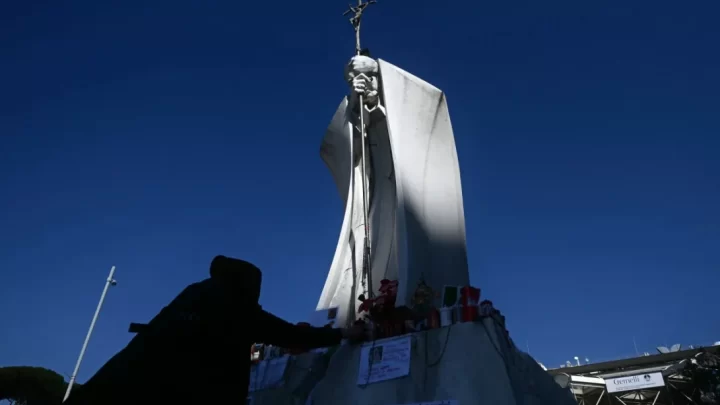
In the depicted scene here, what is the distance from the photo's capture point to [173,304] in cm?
171

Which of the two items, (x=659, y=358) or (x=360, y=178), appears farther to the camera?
(x=659, y=358)

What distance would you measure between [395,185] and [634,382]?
14347mm

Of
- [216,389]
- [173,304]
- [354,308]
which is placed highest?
[354,308]

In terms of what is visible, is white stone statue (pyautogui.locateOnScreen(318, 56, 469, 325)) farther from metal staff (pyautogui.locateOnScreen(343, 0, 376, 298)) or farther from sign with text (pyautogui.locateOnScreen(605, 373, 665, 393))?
sign with text (pyautogui.locateOnScreen(605, 373, 665, 393))

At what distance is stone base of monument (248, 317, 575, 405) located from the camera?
11.3 ft

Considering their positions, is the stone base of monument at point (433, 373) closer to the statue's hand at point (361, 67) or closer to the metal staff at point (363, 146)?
the metal staff at point (363, 146)

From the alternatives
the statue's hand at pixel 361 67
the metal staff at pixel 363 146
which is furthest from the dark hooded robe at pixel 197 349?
the statue's hand at pixel 361 67

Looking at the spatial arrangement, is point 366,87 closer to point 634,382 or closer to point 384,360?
point 384,360

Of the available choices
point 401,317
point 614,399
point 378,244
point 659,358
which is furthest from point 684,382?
point 401,317

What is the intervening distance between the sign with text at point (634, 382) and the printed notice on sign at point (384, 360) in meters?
16.0

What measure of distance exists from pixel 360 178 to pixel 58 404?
6.60 metres

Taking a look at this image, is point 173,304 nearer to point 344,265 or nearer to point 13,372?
point 344,265

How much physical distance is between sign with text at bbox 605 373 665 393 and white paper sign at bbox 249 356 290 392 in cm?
1600

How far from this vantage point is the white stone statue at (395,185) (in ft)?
21.5
